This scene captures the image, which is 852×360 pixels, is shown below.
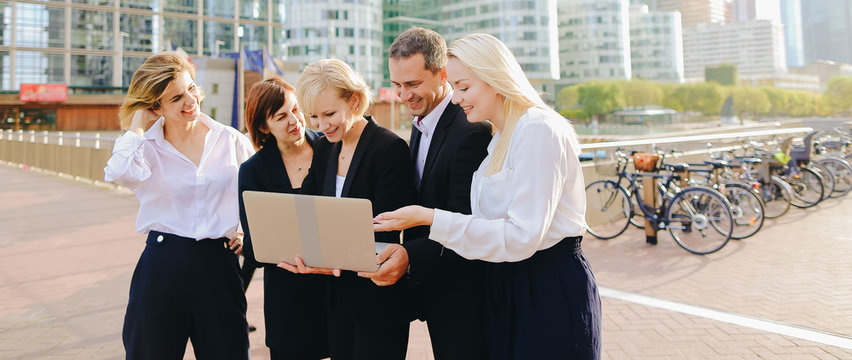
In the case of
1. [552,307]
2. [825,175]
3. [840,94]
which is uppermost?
[840,94]

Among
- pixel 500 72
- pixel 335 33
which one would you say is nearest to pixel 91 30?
pixel 335 33

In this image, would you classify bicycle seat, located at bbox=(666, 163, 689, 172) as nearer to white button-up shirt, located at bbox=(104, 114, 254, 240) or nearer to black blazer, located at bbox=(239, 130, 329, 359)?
black blazer, located at bbox=(239, 130, 329, 359)

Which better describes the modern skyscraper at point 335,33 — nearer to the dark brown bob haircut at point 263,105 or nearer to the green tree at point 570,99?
the green tree at point 570,99

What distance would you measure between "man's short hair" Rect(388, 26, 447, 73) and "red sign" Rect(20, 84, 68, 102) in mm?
57974

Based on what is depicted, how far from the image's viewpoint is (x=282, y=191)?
2.65 m

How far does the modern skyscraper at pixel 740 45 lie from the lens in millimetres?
171000

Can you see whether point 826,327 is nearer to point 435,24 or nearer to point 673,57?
point 435,24

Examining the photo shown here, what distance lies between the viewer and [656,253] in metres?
7.45

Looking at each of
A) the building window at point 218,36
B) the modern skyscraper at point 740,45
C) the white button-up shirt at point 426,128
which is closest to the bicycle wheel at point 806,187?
the white button-up shirt at point 426,128

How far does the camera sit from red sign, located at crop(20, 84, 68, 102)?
50.0m

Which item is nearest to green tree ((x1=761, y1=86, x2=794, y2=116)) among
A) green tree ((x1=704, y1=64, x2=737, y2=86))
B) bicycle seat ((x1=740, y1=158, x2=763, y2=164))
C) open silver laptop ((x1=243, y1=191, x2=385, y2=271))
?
green tree ((x1=704, y1=64, x2=737, y2=86))

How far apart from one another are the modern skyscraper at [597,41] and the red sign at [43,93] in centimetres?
8616

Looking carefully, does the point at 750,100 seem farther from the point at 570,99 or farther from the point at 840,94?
the point at 570,99

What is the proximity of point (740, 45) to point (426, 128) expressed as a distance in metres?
201
